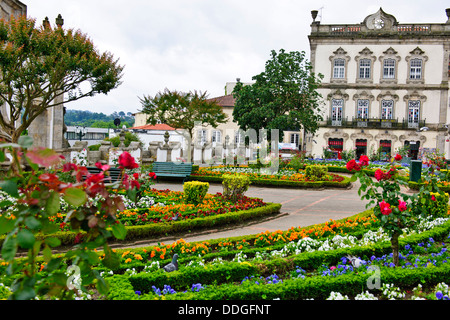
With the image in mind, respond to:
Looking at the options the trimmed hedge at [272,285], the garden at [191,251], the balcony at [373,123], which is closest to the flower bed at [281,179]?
the garden at [191,251]

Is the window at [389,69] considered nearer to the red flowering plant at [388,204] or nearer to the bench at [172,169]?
the bench at [172,169]

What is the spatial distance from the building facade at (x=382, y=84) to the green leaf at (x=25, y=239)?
33.8m

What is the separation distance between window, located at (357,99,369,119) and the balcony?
1.34 feet

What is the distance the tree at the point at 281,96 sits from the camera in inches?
985

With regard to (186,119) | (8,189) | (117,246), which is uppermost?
(186,119)

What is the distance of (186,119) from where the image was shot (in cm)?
2302

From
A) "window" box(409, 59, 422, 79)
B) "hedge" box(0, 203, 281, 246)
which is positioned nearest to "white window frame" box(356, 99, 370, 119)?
"window" box(409, 59, 422, 79)

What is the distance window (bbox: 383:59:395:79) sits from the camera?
34.8 m

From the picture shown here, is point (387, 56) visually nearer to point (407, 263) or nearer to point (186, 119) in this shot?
point (186, 119)

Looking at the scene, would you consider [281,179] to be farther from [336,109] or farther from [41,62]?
[336,109]

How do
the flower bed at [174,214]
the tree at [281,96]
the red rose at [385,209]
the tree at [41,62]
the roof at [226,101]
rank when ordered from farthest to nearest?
the roof at [226,101] → the tree at [281,96] → the tree at [41,62] → the flower bed at [174,214] → the red rose at [385,209]

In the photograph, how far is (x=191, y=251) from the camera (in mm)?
6133

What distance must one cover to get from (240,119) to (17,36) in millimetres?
15595
